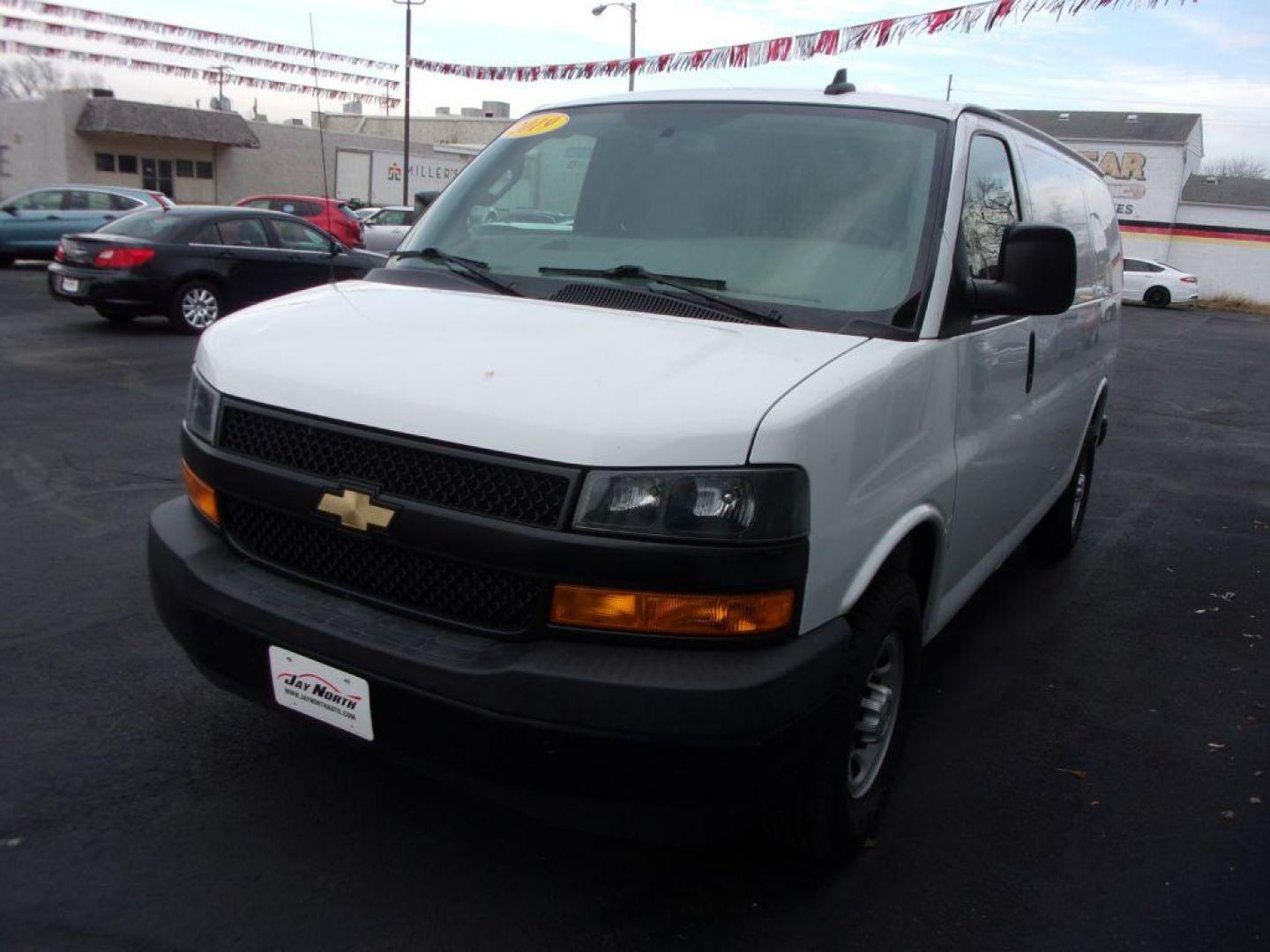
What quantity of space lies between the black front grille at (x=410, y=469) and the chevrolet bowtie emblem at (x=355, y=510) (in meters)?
0.04

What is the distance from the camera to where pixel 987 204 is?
142 inches

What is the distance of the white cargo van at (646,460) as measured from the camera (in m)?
2.25

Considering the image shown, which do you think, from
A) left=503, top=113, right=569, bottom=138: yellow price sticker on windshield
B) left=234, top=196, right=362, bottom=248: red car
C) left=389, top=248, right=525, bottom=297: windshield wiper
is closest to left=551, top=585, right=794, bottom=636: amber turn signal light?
left=389, top=248, right=525, bottom=297: windshield wiper

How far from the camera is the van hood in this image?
2.26 meters

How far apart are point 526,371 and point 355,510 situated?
503 millimetres

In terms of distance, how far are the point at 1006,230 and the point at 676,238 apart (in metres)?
0.97

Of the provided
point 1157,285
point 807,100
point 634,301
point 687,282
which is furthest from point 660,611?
point 1157,285

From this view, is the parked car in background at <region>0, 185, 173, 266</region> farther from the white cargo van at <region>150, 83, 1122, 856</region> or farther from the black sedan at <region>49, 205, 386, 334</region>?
the white cargo van at <region>150, 83, 1122, 856</region>

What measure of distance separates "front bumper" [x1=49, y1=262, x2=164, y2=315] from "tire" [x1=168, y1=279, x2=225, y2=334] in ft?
0.60

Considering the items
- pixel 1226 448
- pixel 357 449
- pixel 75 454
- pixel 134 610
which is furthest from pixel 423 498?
pixel 1226 448

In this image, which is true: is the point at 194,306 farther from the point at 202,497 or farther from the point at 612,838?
the point at 612,838

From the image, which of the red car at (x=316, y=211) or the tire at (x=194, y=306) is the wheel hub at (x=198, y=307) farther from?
the red car at (x=316, y=211)

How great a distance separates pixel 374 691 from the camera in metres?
2.39

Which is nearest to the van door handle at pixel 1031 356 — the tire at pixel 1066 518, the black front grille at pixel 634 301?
the black front grille at pixel 634 301
